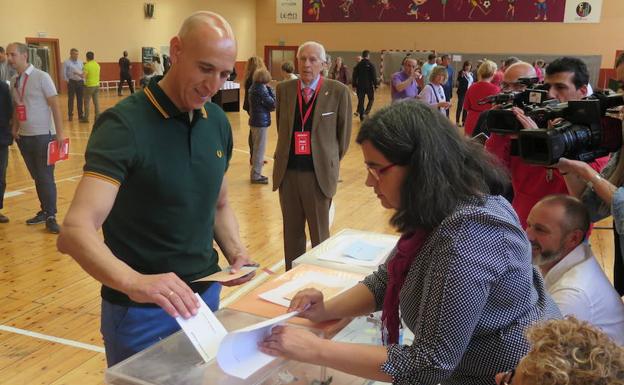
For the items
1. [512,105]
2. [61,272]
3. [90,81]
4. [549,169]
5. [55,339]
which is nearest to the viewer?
[512,105]

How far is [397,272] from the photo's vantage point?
135 cm

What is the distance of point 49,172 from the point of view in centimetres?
494

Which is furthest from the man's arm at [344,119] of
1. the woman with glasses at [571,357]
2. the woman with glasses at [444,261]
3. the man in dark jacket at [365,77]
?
the man in dark jacket at [365,77]

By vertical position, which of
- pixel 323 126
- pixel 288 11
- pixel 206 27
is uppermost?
pixel 288 11

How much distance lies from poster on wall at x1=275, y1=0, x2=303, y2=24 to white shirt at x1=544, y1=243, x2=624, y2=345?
911 inches

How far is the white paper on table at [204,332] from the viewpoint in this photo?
1.34 metres

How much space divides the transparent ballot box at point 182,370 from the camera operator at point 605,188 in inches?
50.4

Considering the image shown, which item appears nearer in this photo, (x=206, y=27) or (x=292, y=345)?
(x=292, y=345)

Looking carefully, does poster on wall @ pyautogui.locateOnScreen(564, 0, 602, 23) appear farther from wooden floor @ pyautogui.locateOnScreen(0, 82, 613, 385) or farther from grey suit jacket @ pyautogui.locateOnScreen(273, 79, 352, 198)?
grey suit jacket @ pyautogui.locateOnScreen(273, 79, 352, 198)

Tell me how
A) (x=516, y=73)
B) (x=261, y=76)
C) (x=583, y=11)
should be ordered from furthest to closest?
(x=583, y=11) → (x=261, y=76) → (x=516, y=73)

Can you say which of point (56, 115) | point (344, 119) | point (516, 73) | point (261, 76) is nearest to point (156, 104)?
point (344, 119)

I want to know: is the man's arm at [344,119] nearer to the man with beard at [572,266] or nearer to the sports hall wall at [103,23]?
the man with beard at [572,266]

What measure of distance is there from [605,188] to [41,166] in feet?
14.9

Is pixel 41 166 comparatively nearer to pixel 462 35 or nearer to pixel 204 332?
pixel 204 332
